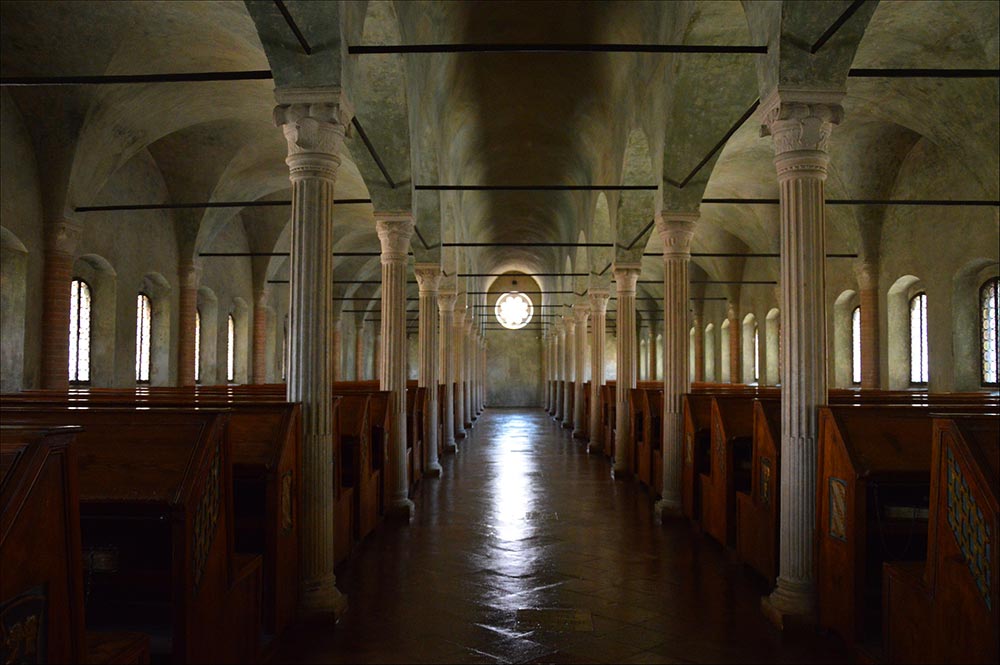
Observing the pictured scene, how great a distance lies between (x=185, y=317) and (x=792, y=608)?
51.7 feet

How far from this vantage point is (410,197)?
930cm

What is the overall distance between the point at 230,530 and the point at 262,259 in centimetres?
1964

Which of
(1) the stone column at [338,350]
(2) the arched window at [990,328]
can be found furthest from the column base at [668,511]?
(1) the stone column at [338,350]

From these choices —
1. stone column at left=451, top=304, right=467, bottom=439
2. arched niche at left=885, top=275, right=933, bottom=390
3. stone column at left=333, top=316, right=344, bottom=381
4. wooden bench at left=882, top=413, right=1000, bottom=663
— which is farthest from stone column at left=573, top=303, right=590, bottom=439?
wooden bench at left=882, top=413, right=1000, bottom=663

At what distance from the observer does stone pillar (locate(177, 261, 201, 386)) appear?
17375mm

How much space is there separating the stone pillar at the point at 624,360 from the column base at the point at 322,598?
23.5 ft

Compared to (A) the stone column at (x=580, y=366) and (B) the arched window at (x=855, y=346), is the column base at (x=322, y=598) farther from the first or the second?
(B) the arched window at (x=855, y=346)

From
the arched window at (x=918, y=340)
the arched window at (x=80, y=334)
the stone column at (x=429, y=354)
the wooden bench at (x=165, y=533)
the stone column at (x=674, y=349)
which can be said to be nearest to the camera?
the wooden bench at (x=165, y=533)

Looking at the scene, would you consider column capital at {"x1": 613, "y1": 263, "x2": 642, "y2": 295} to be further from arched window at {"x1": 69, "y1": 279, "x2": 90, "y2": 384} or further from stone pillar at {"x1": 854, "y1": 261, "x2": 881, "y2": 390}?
arched window at {"x1": 69, "y1": 279, "x2": 90, "y2": 384}

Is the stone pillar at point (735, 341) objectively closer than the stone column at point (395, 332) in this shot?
No

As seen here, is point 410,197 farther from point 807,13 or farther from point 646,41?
point 807,13

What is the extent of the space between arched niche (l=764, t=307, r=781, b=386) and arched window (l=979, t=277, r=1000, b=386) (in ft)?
28.0

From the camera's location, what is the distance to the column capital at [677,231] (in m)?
9.05

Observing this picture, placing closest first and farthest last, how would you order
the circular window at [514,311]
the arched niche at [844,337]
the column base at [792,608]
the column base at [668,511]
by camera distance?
the column base at [792,608] < the column base at [668,511] < the arched niche at [844,337] < the circular window at [514,311]
